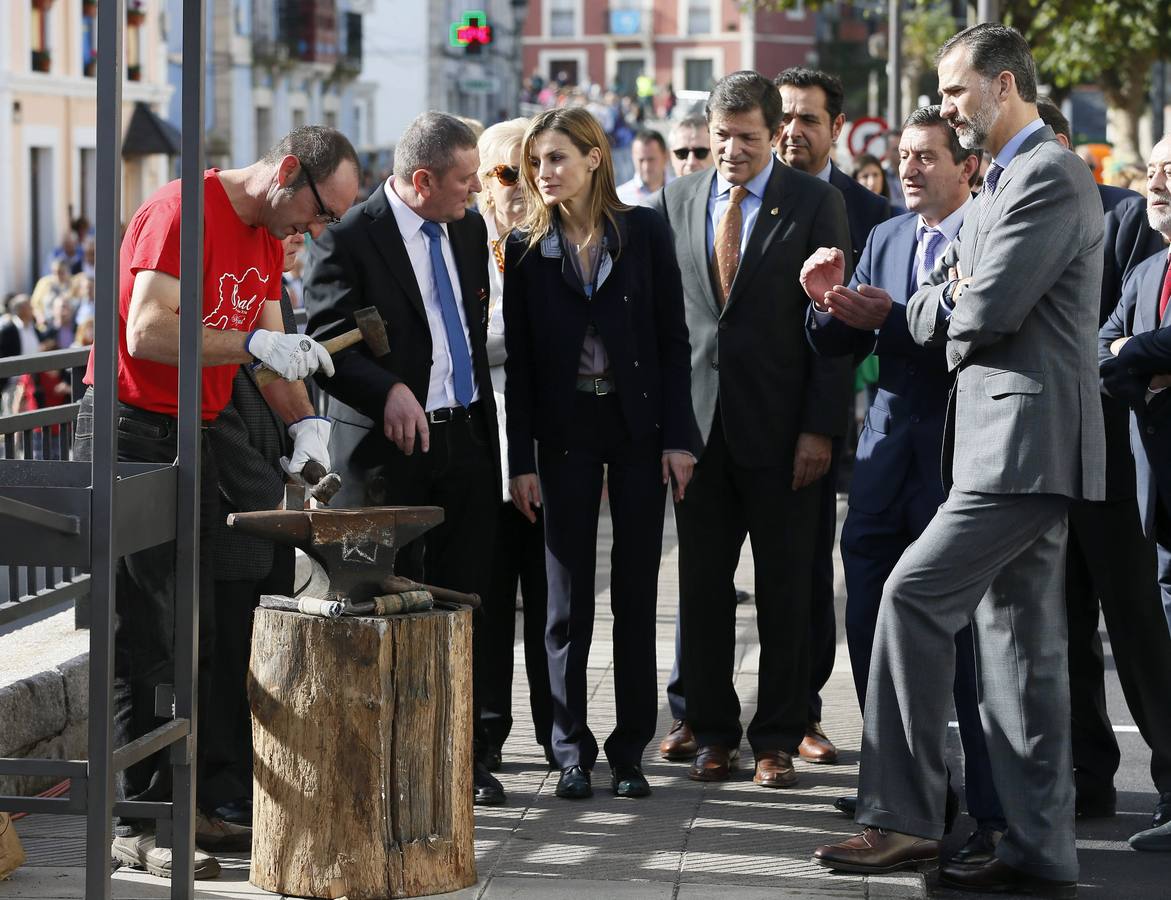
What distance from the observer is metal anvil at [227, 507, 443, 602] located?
493 cm

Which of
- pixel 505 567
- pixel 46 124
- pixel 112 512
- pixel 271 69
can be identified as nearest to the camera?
pixel 112 512

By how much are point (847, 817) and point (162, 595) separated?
208 cm

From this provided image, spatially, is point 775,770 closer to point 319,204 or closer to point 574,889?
point 574,889

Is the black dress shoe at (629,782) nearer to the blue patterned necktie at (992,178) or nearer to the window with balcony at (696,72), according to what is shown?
the blue patterned necktie at (992,178)

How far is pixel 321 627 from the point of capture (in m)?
4.86

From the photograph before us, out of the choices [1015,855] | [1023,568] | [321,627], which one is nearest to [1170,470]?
[1023,568]

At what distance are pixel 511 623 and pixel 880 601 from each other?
129 cm

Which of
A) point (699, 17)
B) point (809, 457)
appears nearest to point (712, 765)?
point (809, 457)

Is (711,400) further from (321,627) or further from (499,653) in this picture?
(321,627)

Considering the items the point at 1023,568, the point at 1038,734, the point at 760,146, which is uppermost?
the point at 760,146

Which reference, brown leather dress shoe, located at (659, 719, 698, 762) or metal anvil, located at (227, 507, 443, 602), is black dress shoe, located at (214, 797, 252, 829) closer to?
metal anvil, located at (227, 507, 443, 602)

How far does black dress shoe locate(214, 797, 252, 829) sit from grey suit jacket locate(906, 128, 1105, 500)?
2.17 meters

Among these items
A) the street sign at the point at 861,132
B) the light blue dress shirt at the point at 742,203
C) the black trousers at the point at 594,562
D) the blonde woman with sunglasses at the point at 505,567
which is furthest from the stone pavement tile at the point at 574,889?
the street sign at the point at 861,132

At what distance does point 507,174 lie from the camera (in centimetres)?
646
